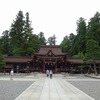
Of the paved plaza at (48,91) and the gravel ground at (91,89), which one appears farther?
the gravel ground at (91,89)

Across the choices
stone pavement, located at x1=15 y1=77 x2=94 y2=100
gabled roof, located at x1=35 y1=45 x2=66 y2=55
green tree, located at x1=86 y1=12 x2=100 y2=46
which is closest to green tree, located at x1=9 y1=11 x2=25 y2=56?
gabled roof, located at x1=35 y1=45 x2=66 y2=55

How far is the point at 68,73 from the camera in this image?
63.4 meters

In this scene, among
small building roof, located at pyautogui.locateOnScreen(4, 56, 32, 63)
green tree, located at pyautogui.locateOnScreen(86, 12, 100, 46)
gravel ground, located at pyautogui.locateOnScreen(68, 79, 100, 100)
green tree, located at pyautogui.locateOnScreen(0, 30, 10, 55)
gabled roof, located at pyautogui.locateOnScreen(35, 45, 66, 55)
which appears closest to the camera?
gravel ground, located at pyautogui.locateOnScreen(68, 79, 100, 100)

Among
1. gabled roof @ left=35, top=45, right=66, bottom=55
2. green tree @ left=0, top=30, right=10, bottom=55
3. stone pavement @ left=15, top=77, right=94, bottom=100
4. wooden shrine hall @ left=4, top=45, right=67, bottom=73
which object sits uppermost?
green tree @ left=0, top=30, right=10, bottom=55

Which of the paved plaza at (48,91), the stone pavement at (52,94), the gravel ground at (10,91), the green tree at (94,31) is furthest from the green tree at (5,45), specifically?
the stone pavement at (52,94)

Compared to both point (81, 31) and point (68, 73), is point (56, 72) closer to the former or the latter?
point (68, 73)

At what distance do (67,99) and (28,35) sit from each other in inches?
2740

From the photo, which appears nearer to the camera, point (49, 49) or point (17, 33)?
point (49, 49)

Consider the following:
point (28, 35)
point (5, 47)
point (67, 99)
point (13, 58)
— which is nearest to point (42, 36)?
point (5, 47)

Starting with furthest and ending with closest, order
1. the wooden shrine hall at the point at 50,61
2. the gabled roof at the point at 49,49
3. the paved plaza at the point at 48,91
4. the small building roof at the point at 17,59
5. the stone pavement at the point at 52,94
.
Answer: the gabled roof at the point at 49,49, the small building roof at the point at 17,59, the wooden shrine hall at the point at 50,61, the paved plaza at the point at 48,91, the stone pavement at the point at 52,94

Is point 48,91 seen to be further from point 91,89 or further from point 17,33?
point 17,33

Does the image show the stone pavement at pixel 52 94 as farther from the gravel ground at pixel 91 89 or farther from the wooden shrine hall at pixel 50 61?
the wooden shrine hall at pixel 50 61

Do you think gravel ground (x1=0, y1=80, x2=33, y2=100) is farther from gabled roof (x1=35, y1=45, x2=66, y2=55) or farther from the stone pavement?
gabled roof (x1=35, y1=45, x2=66, y2=55)

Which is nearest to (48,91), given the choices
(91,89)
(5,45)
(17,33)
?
(91,89)
